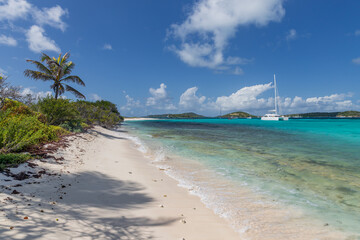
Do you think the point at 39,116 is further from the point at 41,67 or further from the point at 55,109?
the point at 41,67

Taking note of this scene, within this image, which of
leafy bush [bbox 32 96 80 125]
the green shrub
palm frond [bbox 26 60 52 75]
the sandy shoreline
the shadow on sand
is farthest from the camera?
palm frond [bbox 26 60 52 75]

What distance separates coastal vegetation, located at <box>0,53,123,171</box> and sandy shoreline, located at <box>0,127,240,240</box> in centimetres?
159

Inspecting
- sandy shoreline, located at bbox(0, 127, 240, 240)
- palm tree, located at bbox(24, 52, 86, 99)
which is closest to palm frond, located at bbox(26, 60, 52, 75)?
palm tree, located at bbox(24, 52, 86, 99)

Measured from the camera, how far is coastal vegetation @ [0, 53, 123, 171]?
7164 mm

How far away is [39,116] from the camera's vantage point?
1413cm

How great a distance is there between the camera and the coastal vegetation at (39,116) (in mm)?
7164

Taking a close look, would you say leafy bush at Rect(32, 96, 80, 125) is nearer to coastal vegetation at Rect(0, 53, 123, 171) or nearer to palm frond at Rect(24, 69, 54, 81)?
coastal vegetation at Rect(0, 53, 123, 171)

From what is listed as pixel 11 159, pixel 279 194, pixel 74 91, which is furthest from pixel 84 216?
pixel 74 91

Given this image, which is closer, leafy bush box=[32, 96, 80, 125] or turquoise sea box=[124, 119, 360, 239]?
turquoise sea box=[124, 119, 360, 239]

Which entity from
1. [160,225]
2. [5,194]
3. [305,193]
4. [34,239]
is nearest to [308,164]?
[305,193]

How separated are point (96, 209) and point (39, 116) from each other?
13871 mm

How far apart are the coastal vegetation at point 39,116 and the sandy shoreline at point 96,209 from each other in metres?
1.59

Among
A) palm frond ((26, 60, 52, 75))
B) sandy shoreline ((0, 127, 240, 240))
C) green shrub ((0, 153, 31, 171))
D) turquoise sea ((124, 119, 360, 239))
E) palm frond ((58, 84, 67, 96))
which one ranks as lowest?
turquoise sea ((124, 119, 360, 239))

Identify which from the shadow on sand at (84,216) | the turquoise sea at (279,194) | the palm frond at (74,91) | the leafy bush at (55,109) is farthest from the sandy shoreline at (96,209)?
the palm frond at (74,91)
